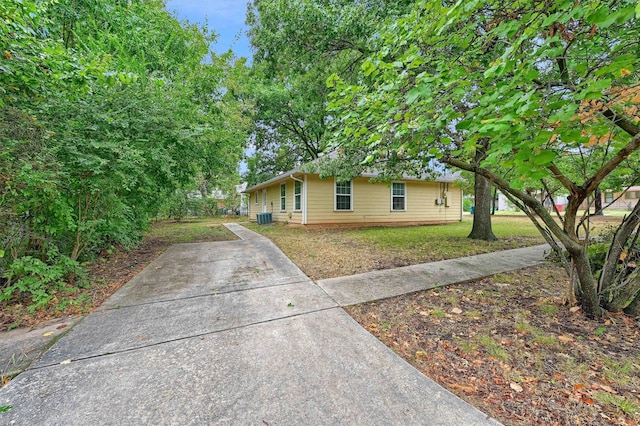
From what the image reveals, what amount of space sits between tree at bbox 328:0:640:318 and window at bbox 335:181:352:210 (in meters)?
8.66

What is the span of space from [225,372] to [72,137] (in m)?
3.64

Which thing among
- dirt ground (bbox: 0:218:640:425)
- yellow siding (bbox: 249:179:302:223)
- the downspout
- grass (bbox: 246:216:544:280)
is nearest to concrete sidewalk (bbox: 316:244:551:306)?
dirt ground (bbox: 0:218:640:425)

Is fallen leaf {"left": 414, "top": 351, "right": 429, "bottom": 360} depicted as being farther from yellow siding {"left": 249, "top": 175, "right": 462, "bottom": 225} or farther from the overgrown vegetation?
yellow siding {"left": 249, "top": 175, "right": 462, "bottom": 225}

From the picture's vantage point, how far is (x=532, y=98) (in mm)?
1826

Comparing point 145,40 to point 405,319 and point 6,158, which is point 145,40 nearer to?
point 6,158

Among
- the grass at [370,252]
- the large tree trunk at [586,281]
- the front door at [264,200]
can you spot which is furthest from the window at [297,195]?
the large tree trunk at [586,281]

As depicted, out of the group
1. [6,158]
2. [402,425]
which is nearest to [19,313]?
[6,158]

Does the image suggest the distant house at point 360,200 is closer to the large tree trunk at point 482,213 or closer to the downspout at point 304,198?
the downspout at point 304,198

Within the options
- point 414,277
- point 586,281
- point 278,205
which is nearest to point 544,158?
point 586,281

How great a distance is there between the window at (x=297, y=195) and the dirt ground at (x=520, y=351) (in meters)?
8.86

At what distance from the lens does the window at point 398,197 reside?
13.6 m

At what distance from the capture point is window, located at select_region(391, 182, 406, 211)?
1363cm

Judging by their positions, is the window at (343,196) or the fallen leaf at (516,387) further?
the window at (343,196)

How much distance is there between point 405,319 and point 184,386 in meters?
2.23
